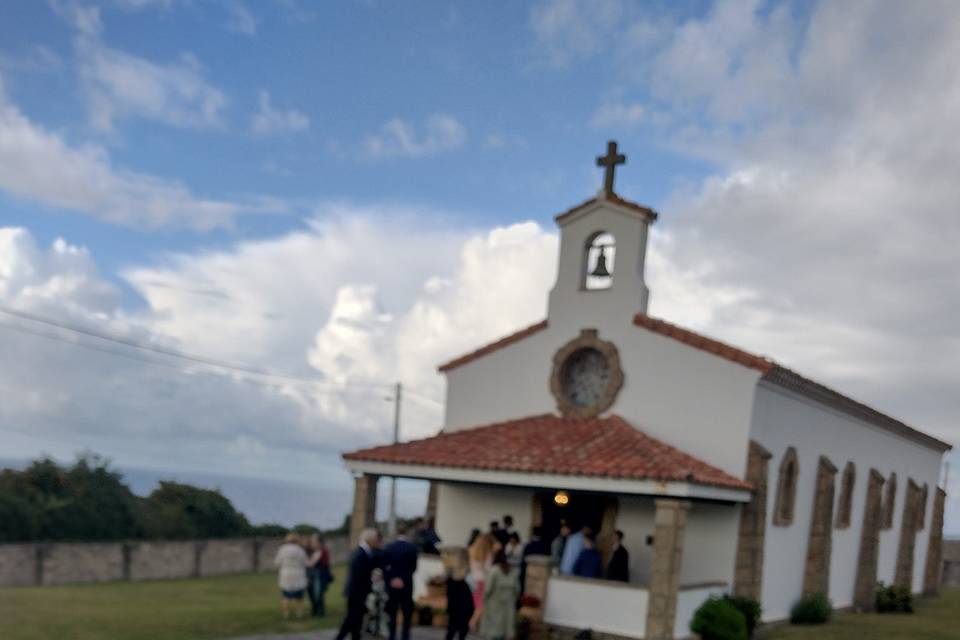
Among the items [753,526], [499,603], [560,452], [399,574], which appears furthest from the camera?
[753,526]

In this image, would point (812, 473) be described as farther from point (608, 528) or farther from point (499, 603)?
point (499, 603)

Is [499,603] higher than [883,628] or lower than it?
higher

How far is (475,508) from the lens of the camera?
23.1m

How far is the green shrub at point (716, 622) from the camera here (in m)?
18.1

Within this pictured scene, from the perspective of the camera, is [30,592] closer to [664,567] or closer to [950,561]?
[664,567]

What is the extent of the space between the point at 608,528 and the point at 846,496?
24.4 ft

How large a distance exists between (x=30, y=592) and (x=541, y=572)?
11198mm

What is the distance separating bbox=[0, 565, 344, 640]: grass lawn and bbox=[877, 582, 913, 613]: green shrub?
13504 mm

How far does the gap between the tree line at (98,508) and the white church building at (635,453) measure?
12.1 meters

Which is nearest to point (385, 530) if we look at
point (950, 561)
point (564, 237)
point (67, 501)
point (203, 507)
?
point (203, 507)

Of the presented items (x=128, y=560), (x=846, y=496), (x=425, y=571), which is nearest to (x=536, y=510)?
(x=425, y=571)

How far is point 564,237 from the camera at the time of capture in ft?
74.5

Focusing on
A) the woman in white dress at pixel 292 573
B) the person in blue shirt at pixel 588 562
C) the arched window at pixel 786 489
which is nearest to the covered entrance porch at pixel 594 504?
the person in blue shirt at pixel 588 562

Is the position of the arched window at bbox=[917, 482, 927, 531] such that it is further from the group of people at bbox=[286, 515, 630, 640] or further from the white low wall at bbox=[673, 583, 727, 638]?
the white low wall at bbox=[673, 583, 727, 638]
